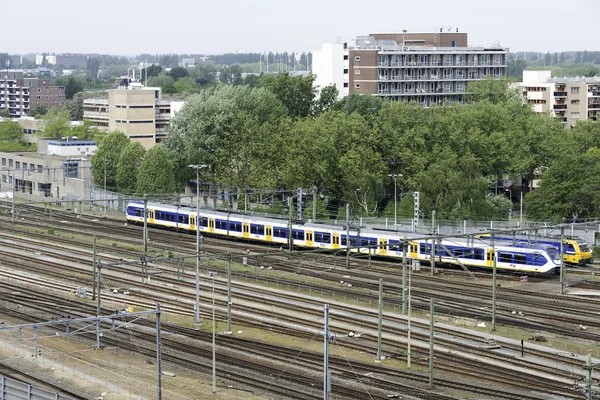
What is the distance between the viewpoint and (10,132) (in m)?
145

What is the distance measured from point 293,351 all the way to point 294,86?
7027 centimetres

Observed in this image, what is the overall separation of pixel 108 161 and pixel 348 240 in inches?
1526

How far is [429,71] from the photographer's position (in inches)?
5266

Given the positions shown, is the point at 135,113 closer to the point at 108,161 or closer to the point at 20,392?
the point at 108,161

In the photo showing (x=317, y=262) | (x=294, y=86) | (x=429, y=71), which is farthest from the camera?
(x=429, y=71)

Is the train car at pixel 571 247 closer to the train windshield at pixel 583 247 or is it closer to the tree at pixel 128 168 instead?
the train windshield at pixel 583 247

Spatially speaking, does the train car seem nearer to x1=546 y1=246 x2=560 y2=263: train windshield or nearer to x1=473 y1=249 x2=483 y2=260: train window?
x1=473 y1=249 x2=483 y2=260: train window

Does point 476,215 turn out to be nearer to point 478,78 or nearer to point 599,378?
point 599,378

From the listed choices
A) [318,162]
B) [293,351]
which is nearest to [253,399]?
[293,351]

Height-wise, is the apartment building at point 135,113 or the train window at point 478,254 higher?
the apartment building at point 135,113

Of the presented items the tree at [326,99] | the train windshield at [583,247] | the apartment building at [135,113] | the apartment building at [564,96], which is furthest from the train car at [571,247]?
the apartment building at [564,96]

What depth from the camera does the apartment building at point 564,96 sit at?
144 meters

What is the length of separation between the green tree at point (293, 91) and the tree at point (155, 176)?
2269 centimetres

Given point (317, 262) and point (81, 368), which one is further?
point (317, 262)
